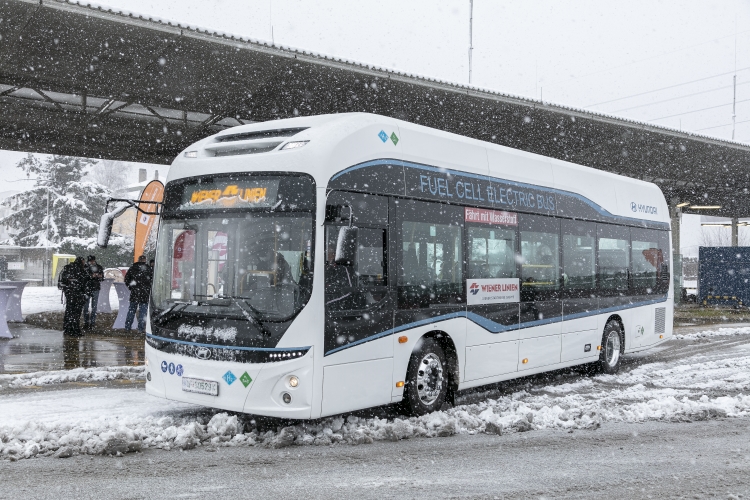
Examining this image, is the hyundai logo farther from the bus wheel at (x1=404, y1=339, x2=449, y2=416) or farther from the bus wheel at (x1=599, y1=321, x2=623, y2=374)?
the bus wheel at (x1=599, y1=321, x2=623, y2=374)

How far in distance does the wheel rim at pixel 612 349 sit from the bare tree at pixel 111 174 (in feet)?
284

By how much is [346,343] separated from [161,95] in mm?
9978

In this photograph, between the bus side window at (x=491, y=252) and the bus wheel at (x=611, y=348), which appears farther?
the bus wheel at (x=611, y=348)

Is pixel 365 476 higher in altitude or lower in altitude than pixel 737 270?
lower

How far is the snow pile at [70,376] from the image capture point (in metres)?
10.3

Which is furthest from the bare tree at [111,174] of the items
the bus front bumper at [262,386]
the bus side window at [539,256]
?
the bus front bumper at [262,386]

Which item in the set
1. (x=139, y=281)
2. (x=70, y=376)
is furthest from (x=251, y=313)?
(x=139, y=281)

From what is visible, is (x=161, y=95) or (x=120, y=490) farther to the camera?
(x=161, y=95)

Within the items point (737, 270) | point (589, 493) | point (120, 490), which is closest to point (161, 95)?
point (120, 490)

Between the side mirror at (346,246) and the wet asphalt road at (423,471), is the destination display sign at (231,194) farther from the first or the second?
the wet asphalt road at (423,471)

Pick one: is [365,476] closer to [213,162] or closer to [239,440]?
[239,440]

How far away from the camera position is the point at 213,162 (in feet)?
24.7

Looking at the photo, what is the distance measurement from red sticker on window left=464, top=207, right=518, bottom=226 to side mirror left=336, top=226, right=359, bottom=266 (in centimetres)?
239

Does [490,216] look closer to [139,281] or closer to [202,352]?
[202,352]
